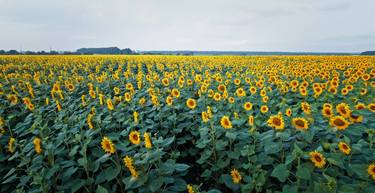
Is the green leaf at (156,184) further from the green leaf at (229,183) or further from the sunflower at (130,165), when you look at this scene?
the green leaf at (229,183)

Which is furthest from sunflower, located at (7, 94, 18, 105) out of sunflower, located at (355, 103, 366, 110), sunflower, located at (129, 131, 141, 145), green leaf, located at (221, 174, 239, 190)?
sunflower, located at (355, 103, 366, 110)

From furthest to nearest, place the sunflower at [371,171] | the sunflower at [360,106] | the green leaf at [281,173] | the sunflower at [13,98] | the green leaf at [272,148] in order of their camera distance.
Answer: the sunflower at [13,98] → the sunflower at [360,106] → the green leaf at [272,148] → the green leaf at [281,173] → the sunflower at [371,171]

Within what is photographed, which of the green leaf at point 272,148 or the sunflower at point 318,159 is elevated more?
the sunflower at point 318,159

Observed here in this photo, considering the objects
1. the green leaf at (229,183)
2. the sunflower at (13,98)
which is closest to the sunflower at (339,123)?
the green leaf at (229,183)

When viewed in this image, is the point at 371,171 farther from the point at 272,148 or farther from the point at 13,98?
the point at 13,98

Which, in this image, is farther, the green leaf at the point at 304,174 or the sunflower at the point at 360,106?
the sunflower at the point at 360,106

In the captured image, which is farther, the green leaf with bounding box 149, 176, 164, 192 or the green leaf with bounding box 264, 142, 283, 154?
the green leaf with bounding box 264, 142, 283, 154

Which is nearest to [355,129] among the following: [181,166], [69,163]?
[181,166]

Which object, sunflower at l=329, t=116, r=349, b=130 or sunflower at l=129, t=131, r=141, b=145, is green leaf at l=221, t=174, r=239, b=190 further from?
sunflower at l=329, t=116, r=349, b=130

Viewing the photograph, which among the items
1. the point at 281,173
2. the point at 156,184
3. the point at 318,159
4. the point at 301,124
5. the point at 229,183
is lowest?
the point at 229,183

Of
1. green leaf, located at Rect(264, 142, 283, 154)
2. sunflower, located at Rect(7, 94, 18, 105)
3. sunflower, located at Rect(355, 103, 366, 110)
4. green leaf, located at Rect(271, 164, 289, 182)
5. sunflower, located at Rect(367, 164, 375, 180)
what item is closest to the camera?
sunflower, located at Rect(367, 164, 375, 180)

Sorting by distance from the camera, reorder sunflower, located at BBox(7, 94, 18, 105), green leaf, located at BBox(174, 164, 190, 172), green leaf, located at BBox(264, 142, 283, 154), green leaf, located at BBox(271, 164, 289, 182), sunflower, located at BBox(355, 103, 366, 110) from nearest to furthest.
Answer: green leaf, located at BBox(271, 164, 289, 182)
green leaf, located at BBox(174, 164, 190, 172)
green leaf, located at BBox(264, 142, 283, 154)
sunflower, located at BBox(355, 103, 366, 110)
sunflower, located at BBox(7, 94, 18, 105)

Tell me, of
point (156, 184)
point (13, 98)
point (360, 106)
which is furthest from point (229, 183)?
point (13, 98)

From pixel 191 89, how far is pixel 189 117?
2648mm
